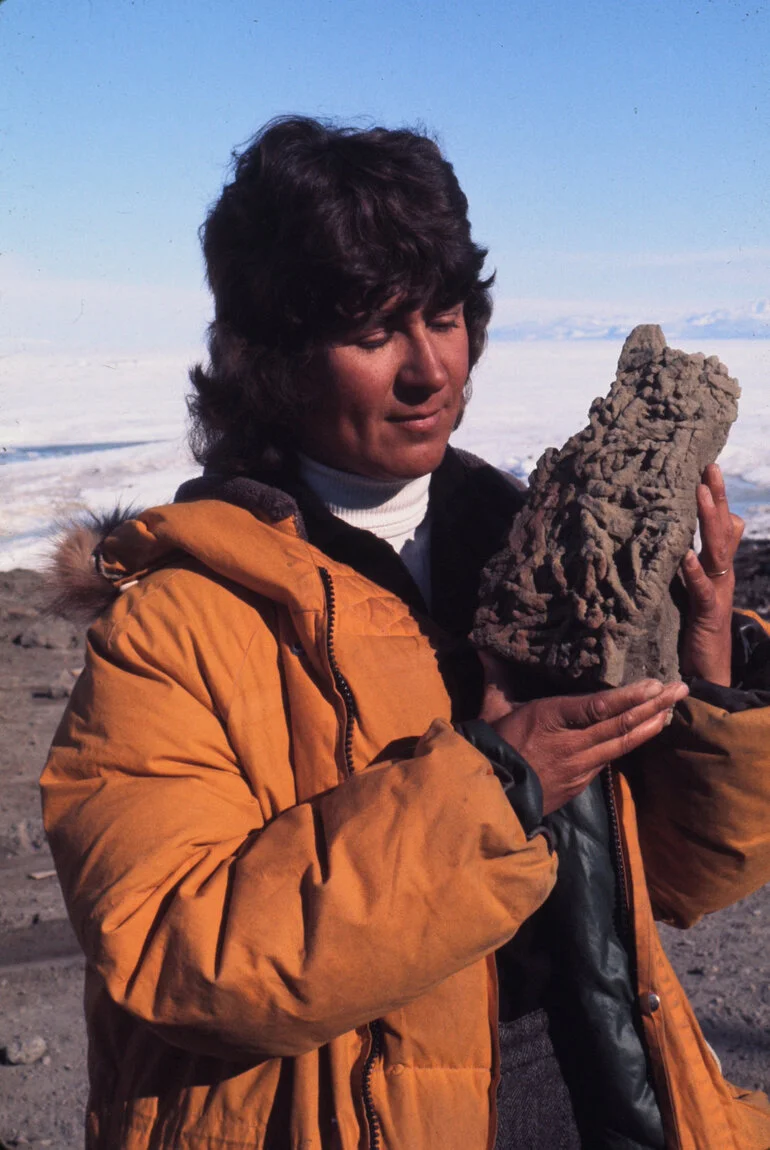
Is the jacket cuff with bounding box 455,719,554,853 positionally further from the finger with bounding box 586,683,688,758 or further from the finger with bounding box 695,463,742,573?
the finger with bounding box 695,463,742,573

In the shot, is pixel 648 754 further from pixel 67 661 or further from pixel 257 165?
pixel 67 661

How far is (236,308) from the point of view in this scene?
2.02m

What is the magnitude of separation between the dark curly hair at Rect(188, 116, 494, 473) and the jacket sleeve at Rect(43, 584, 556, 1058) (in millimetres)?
630

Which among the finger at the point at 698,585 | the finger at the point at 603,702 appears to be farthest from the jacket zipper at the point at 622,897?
the finger at the point at 698,585

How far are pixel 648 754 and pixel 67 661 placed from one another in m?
5.65

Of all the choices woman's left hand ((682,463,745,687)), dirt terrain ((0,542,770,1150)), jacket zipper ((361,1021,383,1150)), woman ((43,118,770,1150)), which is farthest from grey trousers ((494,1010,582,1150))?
dirt terrain ((0,542,770,1150))

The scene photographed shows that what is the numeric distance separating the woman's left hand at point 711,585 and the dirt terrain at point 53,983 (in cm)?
136

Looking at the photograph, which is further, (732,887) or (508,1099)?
(732,887)

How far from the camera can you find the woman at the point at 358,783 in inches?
57.0

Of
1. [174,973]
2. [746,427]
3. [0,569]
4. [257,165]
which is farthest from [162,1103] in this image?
[746,427]

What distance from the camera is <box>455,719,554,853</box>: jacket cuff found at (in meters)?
1.56

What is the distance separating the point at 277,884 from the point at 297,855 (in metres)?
0.05

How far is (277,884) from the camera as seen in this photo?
1453 millimetres

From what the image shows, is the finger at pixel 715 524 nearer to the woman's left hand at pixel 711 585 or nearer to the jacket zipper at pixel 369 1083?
the woman's left hand at pixel 711 585
